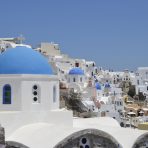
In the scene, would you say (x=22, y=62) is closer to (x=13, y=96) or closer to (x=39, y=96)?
(x=13, y=96)

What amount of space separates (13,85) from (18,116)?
1.11m

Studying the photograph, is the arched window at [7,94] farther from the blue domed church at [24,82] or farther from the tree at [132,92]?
the tree at [132,92]

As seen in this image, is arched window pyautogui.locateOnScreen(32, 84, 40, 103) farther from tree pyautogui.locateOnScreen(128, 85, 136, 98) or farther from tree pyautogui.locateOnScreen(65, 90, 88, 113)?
tree pyautogui.locateOnScreen(128, 85, 136, 98)

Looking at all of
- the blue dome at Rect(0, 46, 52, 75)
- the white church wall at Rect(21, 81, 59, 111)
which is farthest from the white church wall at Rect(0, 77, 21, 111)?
the blue dome at Rect(0, 46, 52, 75)

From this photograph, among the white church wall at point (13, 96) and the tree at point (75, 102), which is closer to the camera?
the white church wall at point (13, 96)

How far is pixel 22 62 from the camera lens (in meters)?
14.3

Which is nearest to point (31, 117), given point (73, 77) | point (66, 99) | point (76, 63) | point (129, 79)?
point (66, 99)

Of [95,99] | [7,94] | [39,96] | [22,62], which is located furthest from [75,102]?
[22,62]

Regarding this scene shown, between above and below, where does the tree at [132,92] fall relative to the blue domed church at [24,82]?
above

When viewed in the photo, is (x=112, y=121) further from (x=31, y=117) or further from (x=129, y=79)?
(x=129, y=79)

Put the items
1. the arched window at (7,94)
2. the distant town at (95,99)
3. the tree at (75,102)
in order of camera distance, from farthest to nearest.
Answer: the tree at (75,102) < the distant town at (95,99) < the arched window at (7,94)

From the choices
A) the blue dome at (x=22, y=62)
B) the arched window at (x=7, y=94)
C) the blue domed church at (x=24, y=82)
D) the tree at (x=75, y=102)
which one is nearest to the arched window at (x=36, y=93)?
the blue domed church at (x=24, y=82)

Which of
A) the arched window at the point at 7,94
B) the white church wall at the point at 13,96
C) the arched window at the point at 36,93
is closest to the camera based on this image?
the white church wall at the point at 13,96

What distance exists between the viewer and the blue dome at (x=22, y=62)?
47.0 ft
